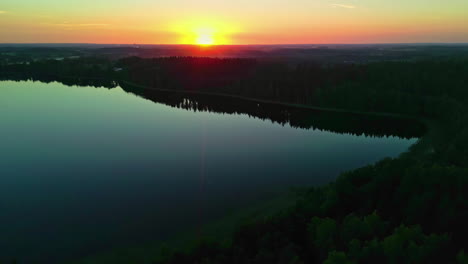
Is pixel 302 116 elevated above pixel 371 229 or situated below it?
below

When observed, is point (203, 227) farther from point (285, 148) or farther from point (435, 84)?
point (435, 84)

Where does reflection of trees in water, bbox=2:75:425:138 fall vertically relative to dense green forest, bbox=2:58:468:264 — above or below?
below

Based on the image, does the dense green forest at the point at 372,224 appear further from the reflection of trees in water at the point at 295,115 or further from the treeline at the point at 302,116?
the reflection of trees in water at the point at 295,115

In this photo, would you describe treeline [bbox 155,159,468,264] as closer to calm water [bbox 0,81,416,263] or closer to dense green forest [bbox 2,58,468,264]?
dense green forest [bbox 2,58,468,264]

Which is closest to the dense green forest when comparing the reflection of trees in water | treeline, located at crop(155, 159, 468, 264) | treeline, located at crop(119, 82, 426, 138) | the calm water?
treeline, located at crop(155, 159, 468, 264)

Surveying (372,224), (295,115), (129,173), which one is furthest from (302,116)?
(372,224)

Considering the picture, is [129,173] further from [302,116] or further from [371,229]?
[302,116]
